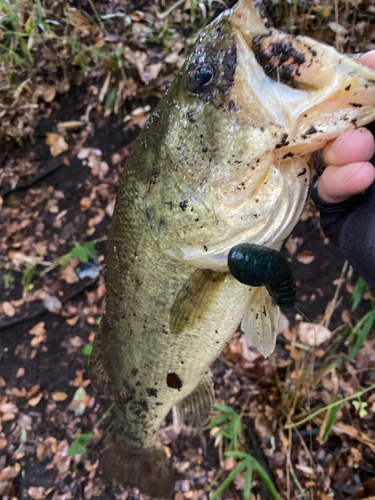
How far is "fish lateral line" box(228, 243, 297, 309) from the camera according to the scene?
0.79 meters

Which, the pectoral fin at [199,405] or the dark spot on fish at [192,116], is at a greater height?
the dark spot on fish at [192,116]

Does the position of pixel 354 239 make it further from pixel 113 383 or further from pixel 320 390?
pixel 320 390

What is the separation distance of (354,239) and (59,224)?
97.6 inches

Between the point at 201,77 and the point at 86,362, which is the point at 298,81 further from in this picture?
the point at 86,362

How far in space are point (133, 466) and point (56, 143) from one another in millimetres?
2637

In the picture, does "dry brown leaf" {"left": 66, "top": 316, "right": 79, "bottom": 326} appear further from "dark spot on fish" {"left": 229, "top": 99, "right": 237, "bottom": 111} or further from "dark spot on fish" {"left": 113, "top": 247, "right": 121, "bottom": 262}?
"dark spot on fish" {"left": 229, "top": 99, "right": 237, "bottom": 111}

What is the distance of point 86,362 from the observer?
2.54 metres

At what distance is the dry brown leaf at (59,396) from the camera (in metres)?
2.43

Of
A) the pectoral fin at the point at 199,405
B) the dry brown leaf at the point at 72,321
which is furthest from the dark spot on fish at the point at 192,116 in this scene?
the dry brown leaf at the point at 72,321

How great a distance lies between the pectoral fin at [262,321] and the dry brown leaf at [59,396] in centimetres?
187

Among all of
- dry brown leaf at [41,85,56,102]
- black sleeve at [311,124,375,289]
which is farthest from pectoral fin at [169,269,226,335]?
dry brown leaf at [41,85,56,102]

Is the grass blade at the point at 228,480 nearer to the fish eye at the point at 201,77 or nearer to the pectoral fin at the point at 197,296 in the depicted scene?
the pectoral fin at the point at 197,296

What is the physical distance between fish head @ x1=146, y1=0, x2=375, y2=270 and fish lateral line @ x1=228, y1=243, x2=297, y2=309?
0.48ft

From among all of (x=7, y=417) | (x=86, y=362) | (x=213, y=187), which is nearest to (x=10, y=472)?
(x=7, y=417)
